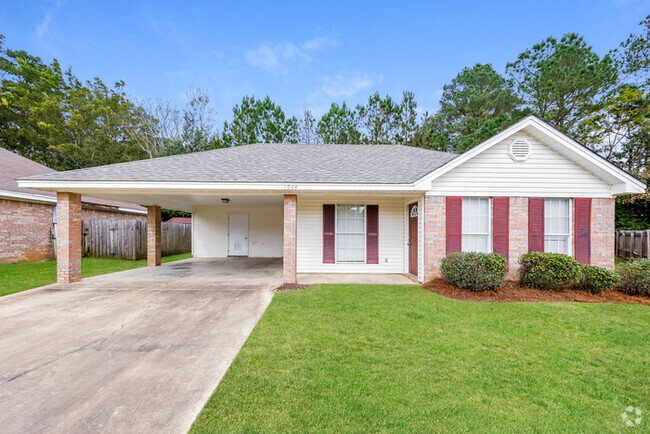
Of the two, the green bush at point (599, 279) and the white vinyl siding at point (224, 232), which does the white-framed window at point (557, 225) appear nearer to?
the green bush at point (599, 279)

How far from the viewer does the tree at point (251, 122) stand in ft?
68.1

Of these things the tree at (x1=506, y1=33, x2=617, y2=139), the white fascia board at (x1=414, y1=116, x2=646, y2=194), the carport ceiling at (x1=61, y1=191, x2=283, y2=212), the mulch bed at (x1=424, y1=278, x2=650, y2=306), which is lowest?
the mulch bed at (x1=424, y1=278, x2=650, y2=306)

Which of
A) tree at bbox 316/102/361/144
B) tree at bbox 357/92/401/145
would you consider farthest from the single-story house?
Answer: tree at bbox 316/102/361/144

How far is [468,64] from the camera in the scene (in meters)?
20.9

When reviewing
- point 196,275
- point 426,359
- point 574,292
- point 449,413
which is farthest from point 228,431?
point 574,292

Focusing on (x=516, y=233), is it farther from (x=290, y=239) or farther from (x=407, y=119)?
(x=407, y=119)

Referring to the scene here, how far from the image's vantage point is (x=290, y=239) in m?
7.20

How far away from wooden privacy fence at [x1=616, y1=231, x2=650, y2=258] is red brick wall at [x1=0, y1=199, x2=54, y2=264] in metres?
25.6

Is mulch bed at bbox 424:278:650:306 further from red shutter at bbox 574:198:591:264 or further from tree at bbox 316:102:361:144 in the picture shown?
tree at bbox 316:102:361:144

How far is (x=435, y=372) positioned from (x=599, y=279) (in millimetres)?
6277

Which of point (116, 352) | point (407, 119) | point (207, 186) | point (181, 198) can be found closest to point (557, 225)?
point (207, 186)

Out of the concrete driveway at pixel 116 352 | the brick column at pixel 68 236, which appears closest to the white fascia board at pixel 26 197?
the brick column at pixel 68 236

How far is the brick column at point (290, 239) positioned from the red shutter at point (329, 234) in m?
1.77

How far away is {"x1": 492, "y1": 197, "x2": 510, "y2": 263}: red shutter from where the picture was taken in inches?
282
